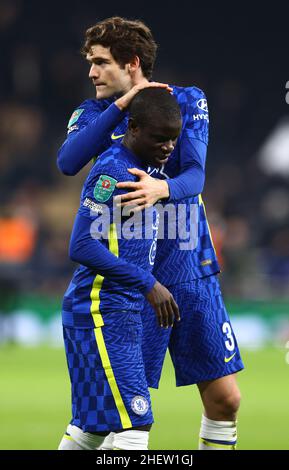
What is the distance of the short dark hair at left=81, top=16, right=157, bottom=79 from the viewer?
15.0 ft

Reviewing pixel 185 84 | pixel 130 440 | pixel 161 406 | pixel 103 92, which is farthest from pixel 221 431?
pixel 185 84

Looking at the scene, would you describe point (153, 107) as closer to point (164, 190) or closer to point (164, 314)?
point (164, 190)

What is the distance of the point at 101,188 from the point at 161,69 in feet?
54.9

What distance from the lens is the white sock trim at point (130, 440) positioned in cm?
402

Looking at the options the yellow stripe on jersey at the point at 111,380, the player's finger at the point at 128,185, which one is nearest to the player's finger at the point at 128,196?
the player's finger at the point at 128,185

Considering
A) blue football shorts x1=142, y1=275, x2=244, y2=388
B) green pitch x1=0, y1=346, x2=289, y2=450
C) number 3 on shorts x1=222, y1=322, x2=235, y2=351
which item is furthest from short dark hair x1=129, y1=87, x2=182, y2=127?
green pitch x1=0, y1=346, x2=289, y2=450

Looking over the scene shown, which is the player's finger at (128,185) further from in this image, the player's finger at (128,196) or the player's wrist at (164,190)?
the player's wrist at (164,190)

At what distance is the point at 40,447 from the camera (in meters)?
6.25

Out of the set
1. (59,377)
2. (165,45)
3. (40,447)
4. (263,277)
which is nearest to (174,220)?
(40,447)

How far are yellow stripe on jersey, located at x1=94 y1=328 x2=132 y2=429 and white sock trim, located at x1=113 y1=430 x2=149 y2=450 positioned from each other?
4 centimetres

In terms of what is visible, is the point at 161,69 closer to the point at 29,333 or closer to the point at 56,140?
the point at 56,140

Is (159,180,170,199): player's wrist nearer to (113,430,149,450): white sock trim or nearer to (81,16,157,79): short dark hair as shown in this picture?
(81,16,157,79): short dark hair

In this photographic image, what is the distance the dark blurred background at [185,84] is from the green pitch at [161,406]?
4.92 m

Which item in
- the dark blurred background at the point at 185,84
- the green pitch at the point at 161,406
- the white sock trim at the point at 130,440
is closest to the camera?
the white sock trim at the point at 130,440
